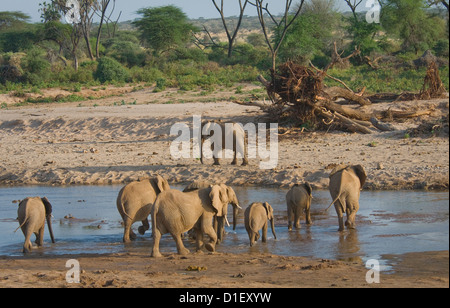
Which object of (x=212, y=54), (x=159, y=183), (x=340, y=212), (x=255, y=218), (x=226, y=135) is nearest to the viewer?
(x=255, y=218)

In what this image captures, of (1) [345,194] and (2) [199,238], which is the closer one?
(2) [199,238]

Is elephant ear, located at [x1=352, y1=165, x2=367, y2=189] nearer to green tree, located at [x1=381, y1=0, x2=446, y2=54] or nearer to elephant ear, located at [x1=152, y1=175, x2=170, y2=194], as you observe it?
elephant ear, located at [x1=152, y1=175, x2=170, y2=194]

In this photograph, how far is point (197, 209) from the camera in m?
8.48

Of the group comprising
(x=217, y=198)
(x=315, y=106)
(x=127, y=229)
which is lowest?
(x=127, y=229)

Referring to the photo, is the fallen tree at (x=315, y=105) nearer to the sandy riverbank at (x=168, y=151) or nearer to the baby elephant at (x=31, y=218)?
the sandy riverbank at (x=168, y=151)

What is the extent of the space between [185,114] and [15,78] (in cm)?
1545

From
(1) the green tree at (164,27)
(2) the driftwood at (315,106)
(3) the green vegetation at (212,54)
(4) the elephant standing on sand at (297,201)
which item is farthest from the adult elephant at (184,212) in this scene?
(1) the green tree at (164,27)

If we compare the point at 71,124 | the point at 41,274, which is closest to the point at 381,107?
the point at 71,124

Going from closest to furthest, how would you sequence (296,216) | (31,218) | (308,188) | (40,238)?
(31,218) < (40,238) < (296,216) < (308,188)

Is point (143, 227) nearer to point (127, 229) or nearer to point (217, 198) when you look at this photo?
point (127, 229)

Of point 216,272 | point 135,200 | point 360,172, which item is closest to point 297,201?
point 360,172

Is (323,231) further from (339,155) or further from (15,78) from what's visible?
(15,78)

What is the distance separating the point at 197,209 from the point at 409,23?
35.3 metres

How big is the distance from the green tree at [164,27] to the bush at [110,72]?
10599 millimetres
